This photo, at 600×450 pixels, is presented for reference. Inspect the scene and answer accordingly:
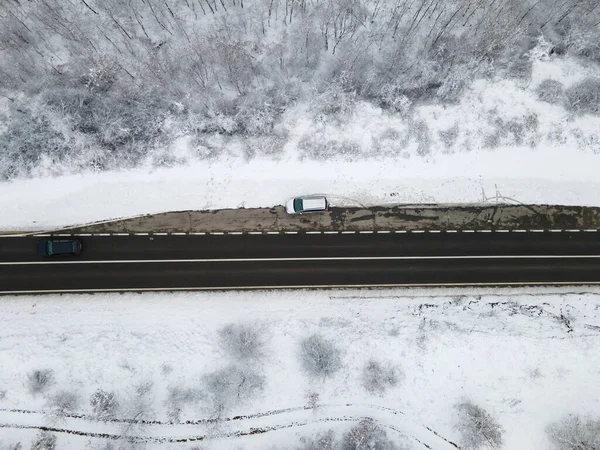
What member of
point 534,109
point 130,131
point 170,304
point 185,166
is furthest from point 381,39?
point 170,304

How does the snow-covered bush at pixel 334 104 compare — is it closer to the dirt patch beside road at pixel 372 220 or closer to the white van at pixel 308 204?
the white van at pixel 308 204

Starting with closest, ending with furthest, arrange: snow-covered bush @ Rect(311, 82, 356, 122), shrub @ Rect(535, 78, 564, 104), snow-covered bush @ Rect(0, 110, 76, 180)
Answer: snow-covered bush @ Rect(0, 110, 76, 180) → snow-covered bush @ Rect(311, 82, 356, 122) → shrub @ Rect(535, 78, 564, 104)

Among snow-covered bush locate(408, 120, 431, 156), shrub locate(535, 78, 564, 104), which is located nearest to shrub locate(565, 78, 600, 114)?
shrub locate(535, 78, 564, 104)

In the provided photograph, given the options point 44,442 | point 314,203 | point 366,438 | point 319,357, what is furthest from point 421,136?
point 44,442

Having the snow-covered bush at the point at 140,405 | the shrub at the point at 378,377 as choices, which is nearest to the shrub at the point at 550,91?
the shrub at the point at 378,377

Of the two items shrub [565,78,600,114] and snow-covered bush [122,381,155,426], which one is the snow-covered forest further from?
snow-covered bush [122,381,155,426]

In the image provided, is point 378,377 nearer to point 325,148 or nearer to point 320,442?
point 320,442

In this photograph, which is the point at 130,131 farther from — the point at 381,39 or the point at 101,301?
the point at 381,39
